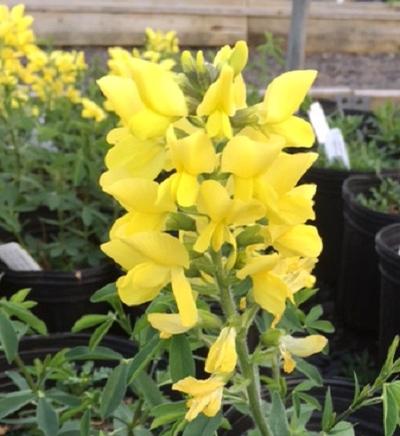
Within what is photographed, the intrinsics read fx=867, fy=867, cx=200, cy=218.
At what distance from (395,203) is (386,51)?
3.00m

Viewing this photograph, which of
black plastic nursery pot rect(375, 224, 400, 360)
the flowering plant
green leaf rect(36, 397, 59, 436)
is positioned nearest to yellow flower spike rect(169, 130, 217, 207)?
the flowering plant

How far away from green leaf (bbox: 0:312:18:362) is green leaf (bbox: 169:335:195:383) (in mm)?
345

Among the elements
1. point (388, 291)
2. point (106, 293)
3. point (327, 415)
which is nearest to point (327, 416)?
point (327, 415)

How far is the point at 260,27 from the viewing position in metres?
4.73

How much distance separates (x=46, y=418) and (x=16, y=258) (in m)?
0.82

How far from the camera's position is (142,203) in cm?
81

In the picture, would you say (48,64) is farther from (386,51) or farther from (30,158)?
(386,51)

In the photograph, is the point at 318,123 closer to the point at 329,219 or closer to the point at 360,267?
the point at 329,219

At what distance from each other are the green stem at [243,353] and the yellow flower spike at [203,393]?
0.06m

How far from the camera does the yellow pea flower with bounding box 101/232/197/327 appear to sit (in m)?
0.81

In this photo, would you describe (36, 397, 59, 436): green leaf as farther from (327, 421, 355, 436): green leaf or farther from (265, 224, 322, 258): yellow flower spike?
(265, 224, 322, 258): yellow flower spike

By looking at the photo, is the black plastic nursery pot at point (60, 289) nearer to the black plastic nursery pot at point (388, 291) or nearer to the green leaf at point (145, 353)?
the black plastic nursery pot at point (388, 291)

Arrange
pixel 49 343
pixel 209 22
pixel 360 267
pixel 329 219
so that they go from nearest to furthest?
1. pixel 49 343
2. pixel 360 267
3. pixel 329 219
4. pixel 209 22

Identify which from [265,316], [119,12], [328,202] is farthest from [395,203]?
[119,12]
